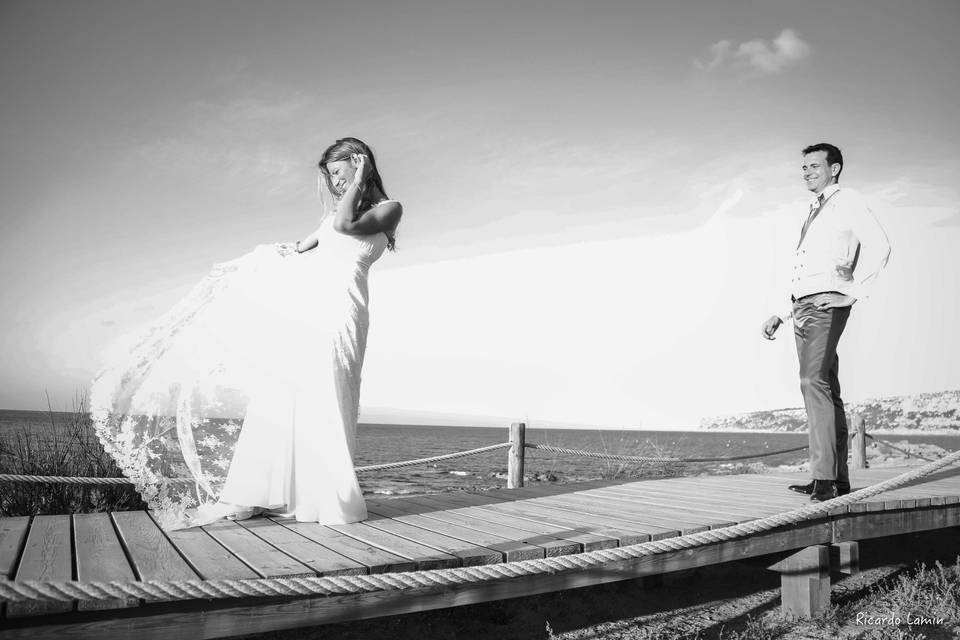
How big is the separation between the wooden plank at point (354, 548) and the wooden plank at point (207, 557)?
410 mm

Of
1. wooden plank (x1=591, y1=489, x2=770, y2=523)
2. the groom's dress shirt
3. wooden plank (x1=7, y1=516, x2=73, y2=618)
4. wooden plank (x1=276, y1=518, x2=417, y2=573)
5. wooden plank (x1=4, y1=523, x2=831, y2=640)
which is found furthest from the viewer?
the groom's dress shirt

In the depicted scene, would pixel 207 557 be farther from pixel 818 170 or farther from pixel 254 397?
pixel 818 170

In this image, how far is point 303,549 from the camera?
2637mm

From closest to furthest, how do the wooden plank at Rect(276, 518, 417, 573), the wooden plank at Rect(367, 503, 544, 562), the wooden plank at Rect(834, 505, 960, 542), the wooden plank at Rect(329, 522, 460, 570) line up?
the wooden plank at Rect(276, 518, 417, 573) → the wooden plank at Rect(329, 522, 460, 570) → the wooden plank at Rect(367, 503, 544, 562) → the wooden plank at Rect(834, 505, 960, 542)

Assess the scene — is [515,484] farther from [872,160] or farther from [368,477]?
[872,160]

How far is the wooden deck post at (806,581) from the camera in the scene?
3992 millimetres

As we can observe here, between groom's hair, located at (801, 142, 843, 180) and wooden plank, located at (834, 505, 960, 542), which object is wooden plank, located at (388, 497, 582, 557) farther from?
groom's hair, located at (801, 142, 843, 180)

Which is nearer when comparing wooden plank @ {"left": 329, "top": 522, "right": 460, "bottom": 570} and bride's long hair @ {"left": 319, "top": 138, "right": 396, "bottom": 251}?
wooden plank @ {"left": 329, "top": 522, "right": 460, "bottom": 570}

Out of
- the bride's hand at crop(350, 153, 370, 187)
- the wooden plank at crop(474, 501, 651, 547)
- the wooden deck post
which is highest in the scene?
the bride's hand at crop(350, 153, 370, 187)

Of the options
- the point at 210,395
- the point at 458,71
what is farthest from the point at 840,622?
the point at 458,71

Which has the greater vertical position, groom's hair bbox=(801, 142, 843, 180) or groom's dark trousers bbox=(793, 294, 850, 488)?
groom's hair bbox=(801, 142, 843, 180)

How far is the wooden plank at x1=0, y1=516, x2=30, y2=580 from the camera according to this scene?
2.25 m

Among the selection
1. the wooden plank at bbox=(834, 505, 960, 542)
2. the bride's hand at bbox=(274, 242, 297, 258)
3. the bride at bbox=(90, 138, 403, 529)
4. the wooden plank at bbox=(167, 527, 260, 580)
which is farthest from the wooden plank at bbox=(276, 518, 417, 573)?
the wooden plank at bbox=(834, 505, 960, 542)

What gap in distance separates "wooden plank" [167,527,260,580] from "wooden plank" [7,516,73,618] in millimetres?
416
